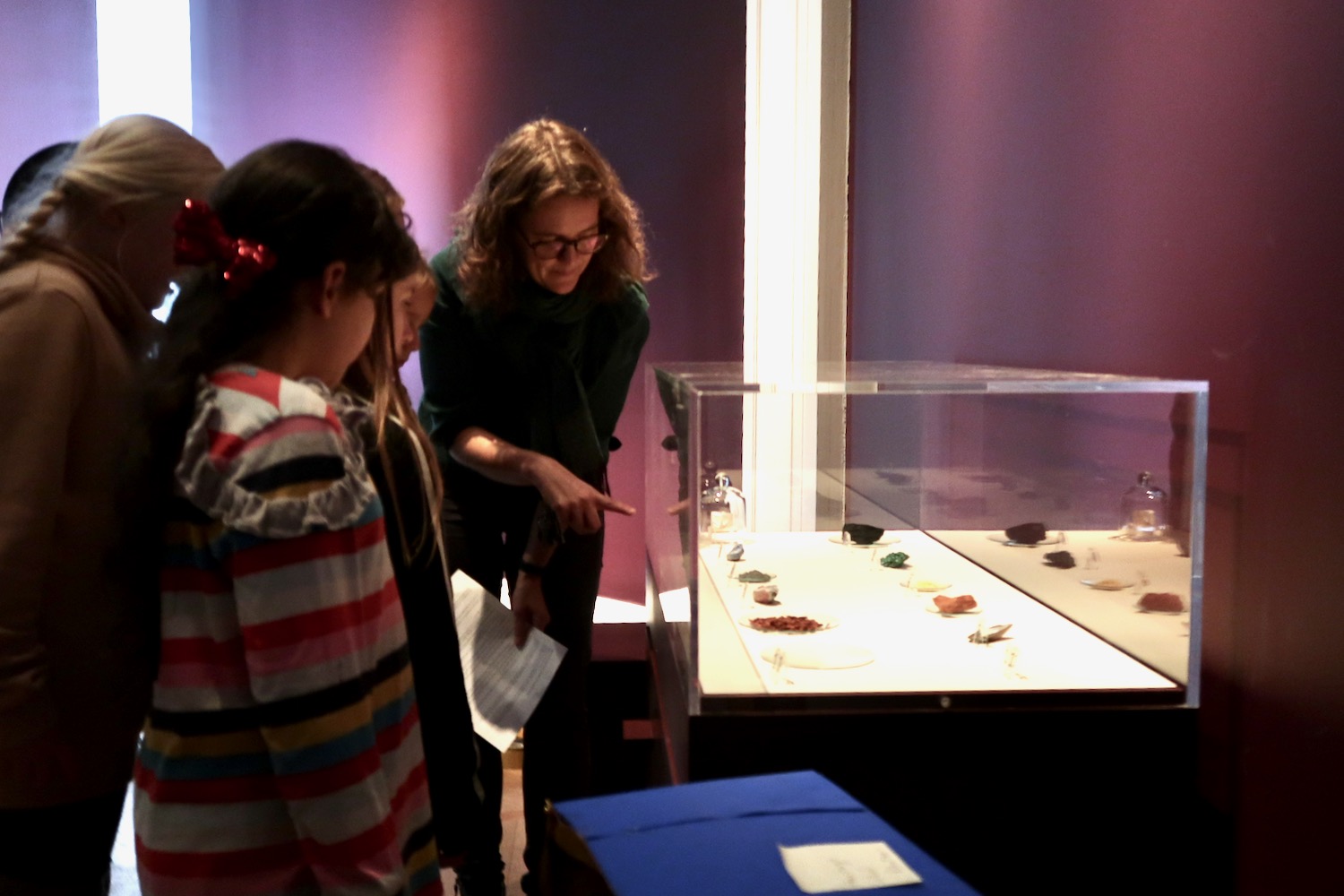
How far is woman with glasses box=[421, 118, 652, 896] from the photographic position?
219 centimetres

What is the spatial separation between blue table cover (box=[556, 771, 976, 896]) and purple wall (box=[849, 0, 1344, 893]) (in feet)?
2.78

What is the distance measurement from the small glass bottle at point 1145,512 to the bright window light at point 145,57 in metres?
3.95

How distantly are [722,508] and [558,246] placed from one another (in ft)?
1.84

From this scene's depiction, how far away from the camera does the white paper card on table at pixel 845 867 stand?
1122 millimetres

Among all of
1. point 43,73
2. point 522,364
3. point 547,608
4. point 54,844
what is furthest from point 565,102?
point 54,844

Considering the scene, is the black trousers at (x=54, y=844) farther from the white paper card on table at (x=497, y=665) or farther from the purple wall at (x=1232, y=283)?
the purple wall at (x=1232, y=283)

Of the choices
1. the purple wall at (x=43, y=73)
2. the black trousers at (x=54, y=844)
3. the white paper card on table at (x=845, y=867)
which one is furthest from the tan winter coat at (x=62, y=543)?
the purple wall at (x=43, y=73)

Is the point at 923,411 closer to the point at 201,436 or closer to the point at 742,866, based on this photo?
the point at 742,866

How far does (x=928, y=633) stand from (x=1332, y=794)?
0.64 metres

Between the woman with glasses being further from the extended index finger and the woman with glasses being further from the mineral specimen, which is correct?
the mineral specimen

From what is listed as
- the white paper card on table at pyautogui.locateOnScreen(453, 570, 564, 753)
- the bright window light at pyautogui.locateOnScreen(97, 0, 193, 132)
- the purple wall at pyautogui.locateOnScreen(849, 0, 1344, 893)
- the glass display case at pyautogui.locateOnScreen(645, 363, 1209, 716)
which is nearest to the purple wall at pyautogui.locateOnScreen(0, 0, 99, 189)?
the bright window light at pyautogui.locateOnScreen(97, 0, 193, 132)

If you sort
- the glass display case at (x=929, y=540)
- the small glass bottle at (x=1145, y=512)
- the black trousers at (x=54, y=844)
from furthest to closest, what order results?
the small glass bottle at (x=1145, y=512)
the glass display case at (x=929, y=540)
the black trousers at (x=54, y=844)

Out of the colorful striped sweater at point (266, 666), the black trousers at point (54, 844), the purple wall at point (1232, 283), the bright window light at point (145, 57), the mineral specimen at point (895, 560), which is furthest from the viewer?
the bright window light at point (145, 57)

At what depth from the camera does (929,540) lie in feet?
8.56
